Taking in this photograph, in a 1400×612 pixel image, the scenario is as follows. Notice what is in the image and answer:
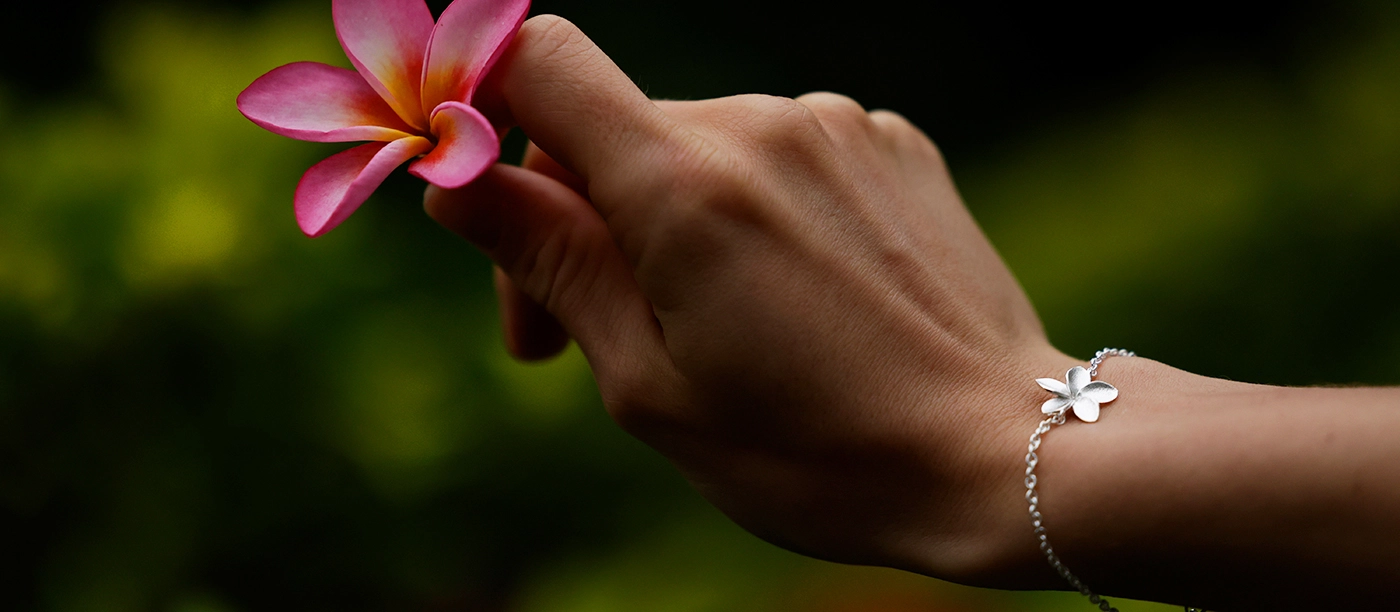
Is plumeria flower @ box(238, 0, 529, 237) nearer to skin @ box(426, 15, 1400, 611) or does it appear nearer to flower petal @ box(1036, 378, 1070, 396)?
skin @ box(426, 15, 1400, 611)

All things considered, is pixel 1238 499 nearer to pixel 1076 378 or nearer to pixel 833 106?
pixel 1076 378

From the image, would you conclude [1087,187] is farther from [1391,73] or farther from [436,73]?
[436,73]

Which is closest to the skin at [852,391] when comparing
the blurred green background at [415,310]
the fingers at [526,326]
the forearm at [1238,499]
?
the forearm at [1238,499]

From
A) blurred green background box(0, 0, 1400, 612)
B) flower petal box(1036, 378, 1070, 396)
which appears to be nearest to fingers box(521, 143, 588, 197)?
flower petal box(1036, 378, 1070, 396)

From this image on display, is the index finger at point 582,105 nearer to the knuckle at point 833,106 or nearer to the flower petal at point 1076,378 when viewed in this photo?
the knuckle at point 833,106

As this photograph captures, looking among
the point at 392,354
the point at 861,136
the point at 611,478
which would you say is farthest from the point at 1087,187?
the point at 392,354
